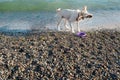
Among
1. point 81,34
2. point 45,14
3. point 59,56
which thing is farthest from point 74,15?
point 45,14

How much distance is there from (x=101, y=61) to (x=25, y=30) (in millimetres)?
3985

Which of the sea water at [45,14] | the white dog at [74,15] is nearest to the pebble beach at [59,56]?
the white dog at [74,15]

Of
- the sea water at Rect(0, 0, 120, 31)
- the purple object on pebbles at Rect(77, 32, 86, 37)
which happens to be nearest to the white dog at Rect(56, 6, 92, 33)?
the purple object on pebbles at Rect(77, 32, 86, 37)

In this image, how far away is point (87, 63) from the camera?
29.4ft

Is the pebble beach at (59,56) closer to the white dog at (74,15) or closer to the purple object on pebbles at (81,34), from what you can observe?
the purple object on pebbles at (81,34)

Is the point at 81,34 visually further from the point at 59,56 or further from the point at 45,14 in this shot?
the point at 45,14

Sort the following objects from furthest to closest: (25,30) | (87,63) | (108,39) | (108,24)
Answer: (108,24)
(25,30)
(108,39)
(87,63)

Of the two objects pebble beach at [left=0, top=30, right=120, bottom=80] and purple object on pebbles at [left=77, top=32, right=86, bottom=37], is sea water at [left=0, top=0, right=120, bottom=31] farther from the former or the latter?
pebble beach at [left=0, top=30, right=120, bottom=80]

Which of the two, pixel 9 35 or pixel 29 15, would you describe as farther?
pixel 29 15

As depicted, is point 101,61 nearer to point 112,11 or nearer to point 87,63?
point 87,63

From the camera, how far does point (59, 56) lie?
922 centimetres

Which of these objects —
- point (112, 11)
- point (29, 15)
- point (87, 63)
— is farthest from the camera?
point (112, 11)

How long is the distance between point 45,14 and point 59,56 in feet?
18.0

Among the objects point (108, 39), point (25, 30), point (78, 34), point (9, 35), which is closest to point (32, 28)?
point (25, 30)
